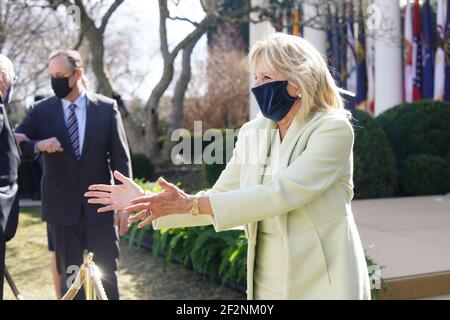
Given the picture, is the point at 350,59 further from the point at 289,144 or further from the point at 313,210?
the point at 313,210

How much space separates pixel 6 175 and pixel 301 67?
204 centimetres

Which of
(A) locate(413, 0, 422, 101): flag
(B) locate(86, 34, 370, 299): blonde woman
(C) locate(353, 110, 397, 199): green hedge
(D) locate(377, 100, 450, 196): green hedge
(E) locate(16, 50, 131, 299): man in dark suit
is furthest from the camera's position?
(A) locate(413, 0, 422, 101): flag

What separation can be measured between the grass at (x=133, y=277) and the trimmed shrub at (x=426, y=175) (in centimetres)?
495

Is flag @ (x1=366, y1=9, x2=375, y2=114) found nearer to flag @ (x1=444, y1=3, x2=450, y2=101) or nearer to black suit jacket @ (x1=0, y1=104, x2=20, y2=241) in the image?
flag @ (x1=444, y1=3, x2=450, y2=101)

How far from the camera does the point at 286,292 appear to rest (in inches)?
88.7

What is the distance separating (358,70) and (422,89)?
301cm

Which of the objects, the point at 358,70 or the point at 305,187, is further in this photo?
the point at 358,70

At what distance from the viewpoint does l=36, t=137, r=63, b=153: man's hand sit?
4.36m

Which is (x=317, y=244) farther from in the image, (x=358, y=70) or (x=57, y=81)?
(x=358, y=70)

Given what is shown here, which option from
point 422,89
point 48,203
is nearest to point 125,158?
point 48,203

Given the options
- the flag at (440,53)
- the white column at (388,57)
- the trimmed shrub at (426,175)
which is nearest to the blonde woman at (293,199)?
the trimmed shrub at (426,175)

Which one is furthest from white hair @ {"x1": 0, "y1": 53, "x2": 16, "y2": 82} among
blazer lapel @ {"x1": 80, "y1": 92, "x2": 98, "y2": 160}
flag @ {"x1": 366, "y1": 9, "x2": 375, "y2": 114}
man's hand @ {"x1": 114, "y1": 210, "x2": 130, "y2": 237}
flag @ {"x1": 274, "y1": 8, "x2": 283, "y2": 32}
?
flag @ {"x1": 366, "y1": 9, "x2": 375, "y2": 114}

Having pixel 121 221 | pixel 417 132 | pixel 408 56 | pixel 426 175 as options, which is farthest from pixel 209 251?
pixel 408 56

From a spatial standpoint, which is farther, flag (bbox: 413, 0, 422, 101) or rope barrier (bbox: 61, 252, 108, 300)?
flag (bbox: 413, 0, 422, 101)
